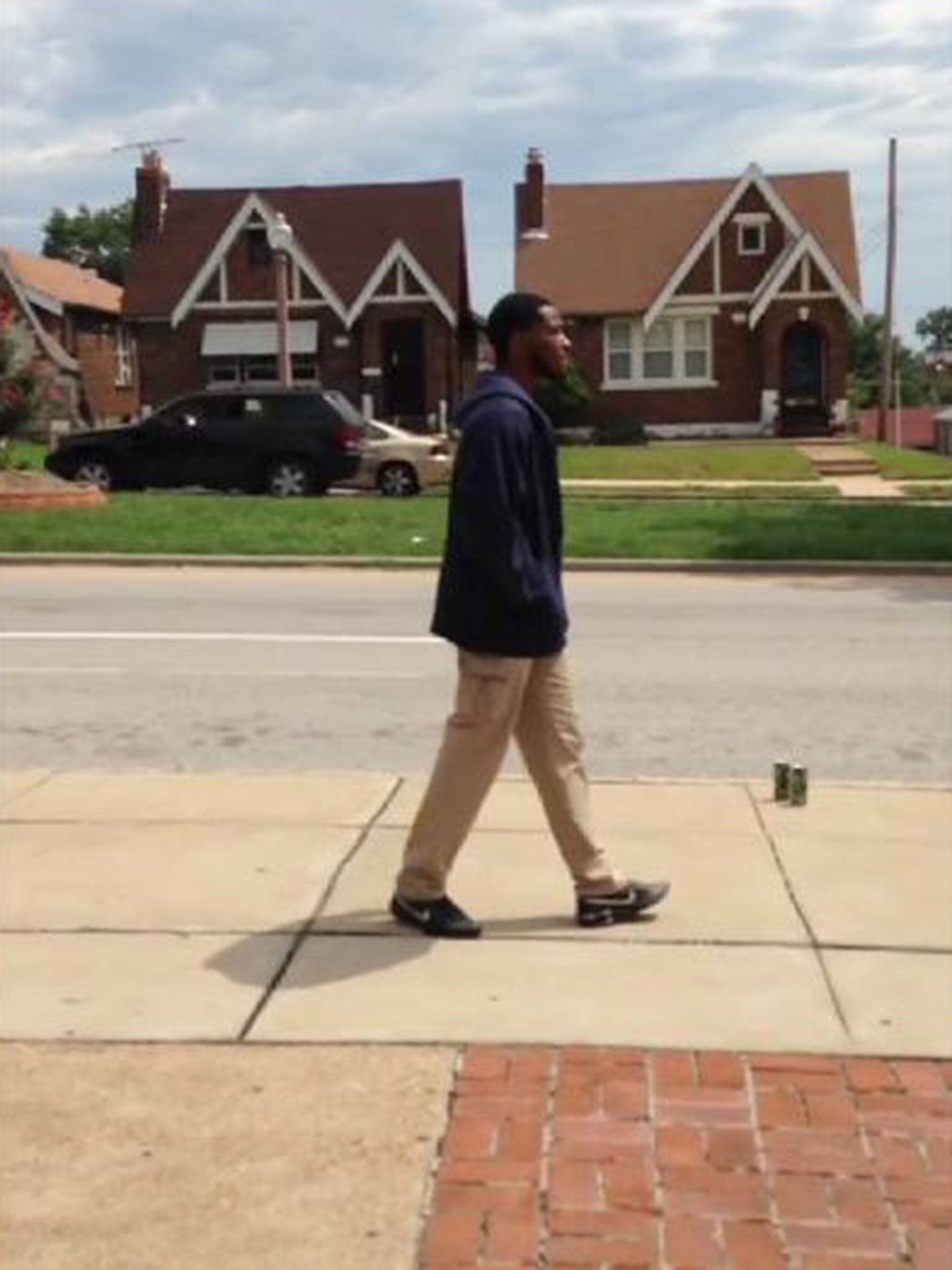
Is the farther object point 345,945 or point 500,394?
point 345,945

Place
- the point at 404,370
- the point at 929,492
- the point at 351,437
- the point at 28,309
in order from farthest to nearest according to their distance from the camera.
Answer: the point at 28,309
the point at 404,370
the point at 929,492
the point at 351,437

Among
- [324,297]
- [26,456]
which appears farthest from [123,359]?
[26,456]

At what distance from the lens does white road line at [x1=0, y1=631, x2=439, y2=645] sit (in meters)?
12.3

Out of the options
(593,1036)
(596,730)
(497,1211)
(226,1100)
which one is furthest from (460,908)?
(596,730)

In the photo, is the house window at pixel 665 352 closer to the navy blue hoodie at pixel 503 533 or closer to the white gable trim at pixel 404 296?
the white gable trim at pixel 404 296

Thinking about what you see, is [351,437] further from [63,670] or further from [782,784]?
[782,784]

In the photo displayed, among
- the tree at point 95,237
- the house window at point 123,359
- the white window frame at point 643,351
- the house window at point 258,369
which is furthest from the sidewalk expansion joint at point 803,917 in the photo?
the tree at point 95,237

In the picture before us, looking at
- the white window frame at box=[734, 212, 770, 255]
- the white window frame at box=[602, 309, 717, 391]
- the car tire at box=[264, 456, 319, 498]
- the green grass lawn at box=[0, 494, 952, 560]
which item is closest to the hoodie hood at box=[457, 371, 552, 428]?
the green grass lawn at box=[0, 494, 952, 560]

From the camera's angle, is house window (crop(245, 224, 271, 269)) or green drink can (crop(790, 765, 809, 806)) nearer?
green drink can (crop(790, 765, 809, 806))

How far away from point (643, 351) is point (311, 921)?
139 feet

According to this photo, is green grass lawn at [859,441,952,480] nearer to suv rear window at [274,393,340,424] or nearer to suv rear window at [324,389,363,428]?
suv rear window at [324,389,363,428]

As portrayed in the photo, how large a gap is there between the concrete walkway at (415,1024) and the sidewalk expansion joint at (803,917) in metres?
0.02

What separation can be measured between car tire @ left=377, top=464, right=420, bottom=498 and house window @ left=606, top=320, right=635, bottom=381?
20768mm

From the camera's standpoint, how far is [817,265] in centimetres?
4456
